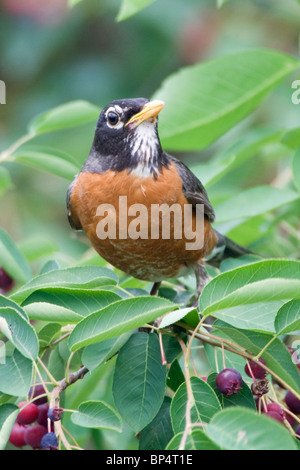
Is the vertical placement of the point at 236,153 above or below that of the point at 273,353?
above

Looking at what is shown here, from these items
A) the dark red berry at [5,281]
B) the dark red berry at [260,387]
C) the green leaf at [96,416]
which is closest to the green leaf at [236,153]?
the dark red berry at [5,281]

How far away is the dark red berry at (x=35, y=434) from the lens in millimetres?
2166

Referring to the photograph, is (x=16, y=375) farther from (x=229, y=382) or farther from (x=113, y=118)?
(x=113, y=118)

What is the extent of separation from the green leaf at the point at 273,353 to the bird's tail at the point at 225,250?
143cm

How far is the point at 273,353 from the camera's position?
1959 mm

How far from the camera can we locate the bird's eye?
2.98 m

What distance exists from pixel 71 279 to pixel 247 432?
96 cm

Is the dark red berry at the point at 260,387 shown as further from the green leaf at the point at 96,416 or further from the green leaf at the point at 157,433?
the green leaf at the point at 96,416

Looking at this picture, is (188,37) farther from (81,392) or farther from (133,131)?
(81,392)

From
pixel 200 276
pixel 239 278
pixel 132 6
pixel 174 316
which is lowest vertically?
pixel 200 276

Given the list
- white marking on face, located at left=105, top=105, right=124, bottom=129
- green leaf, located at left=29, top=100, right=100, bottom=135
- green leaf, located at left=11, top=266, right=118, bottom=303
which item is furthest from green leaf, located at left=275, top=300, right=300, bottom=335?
green leaf, located at left=29, top=100, right=100, bottom=135

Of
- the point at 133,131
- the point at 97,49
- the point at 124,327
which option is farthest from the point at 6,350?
the point at 97,49

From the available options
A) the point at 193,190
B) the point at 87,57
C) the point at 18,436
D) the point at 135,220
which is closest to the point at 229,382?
the point at 18,436
